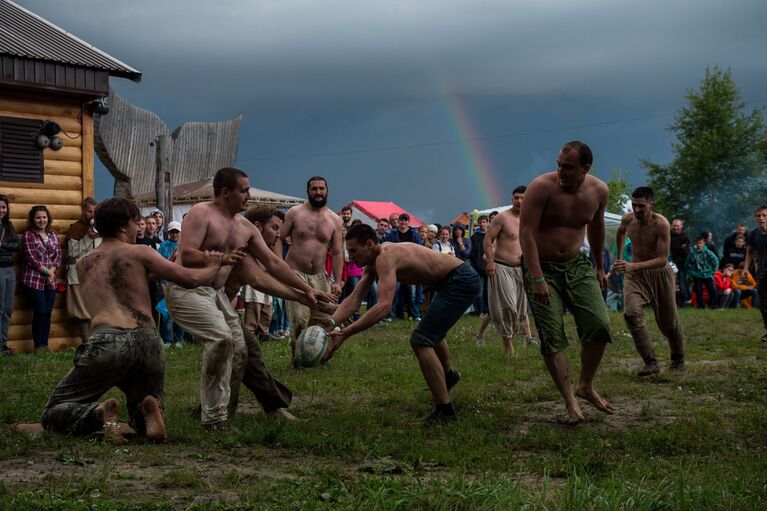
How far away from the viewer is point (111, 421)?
6215mm

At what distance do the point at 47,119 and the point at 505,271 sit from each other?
7366 mm

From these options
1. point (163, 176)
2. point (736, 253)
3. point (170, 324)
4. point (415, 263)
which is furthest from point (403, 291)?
Result: point (415, 263)

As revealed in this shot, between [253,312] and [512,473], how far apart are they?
8717 millimetres

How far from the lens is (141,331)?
21.1 ft

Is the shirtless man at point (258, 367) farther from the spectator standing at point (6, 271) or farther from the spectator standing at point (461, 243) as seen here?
the spectator standing at point (461, 243)

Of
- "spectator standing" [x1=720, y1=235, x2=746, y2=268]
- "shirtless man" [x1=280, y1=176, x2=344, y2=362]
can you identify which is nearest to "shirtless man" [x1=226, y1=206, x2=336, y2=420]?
"shirtless man" [x1=280, y1=176, x2=344, y2=362]

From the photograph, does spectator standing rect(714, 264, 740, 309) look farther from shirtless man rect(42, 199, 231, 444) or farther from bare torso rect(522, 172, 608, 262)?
shirtless man rect(42, 199, 231, 444)

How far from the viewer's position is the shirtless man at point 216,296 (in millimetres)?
6867

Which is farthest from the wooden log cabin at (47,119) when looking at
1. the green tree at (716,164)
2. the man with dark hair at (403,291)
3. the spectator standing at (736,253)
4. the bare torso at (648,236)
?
the green tree at (716,164)

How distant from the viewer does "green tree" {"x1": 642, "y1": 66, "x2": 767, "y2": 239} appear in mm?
44062

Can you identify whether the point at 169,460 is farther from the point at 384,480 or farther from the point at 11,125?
the point at 11,125

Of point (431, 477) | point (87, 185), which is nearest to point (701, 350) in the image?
point (431, 477)

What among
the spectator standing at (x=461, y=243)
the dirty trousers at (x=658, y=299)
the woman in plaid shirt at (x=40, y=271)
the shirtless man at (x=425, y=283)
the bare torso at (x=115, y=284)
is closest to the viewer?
the bare torso at (x=115, y=284)

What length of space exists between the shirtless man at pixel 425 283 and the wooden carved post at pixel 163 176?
1314 centimetres
